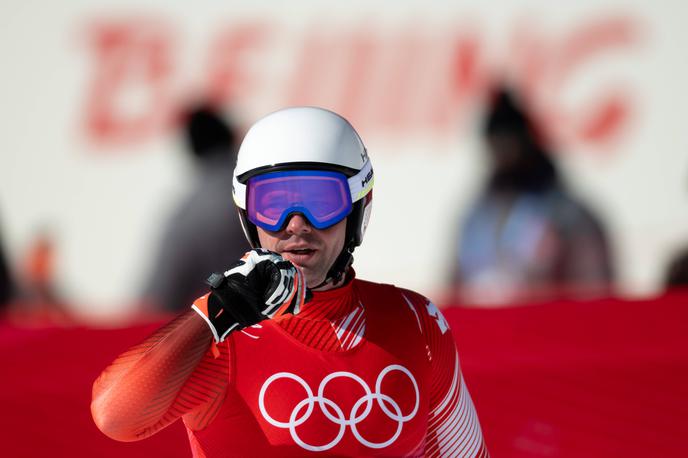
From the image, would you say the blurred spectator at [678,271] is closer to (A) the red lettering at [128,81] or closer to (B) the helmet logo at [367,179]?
(B) the helmet logo at [367,179]

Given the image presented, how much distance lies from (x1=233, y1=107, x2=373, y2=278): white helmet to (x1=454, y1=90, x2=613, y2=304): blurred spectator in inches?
152

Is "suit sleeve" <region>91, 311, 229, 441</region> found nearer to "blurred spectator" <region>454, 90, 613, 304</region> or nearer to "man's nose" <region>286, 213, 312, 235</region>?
"man's nose" <region>286, 213, 312, 235</region>

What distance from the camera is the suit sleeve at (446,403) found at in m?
2.78

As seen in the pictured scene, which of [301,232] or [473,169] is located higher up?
[301,232]

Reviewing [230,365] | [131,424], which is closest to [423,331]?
[230,365]

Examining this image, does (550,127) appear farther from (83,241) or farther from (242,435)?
(242,435)

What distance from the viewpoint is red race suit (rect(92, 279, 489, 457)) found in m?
2.49

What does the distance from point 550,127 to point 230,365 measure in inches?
287

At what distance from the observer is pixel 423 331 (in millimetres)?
2822

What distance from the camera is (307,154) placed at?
2715 millimetres

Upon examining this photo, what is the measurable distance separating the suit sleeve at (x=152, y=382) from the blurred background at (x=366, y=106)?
6841 mm

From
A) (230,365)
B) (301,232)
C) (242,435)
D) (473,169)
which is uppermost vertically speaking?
(301,232)

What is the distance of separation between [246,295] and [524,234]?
459 centimetres

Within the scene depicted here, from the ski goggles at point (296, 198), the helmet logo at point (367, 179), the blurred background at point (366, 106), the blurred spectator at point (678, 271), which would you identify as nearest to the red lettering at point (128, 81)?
the blurred background at point (366, 106)
